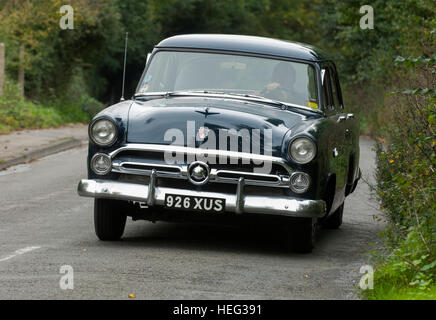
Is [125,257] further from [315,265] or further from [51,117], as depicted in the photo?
[51,117]

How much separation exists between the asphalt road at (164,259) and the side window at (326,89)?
4.44 feet

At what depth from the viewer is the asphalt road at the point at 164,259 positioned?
6.80 metres

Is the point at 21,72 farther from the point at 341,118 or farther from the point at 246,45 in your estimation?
the point at 341,118

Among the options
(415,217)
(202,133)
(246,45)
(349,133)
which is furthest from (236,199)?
(349,133)

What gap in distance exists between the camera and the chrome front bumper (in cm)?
813

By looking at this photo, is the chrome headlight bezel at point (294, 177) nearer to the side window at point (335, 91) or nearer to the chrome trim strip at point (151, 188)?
the chrome trim strip at point (151, 188)

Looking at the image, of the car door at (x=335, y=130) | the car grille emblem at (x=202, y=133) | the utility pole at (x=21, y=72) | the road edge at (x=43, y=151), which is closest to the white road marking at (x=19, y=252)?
the car grille emblem at (x=202, y=133)

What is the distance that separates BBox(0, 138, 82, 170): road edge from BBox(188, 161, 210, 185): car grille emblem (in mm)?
8500

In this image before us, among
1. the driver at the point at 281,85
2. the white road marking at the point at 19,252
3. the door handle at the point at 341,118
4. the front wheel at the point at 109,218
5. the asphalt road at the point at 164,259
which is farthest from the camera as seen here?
the door handle at the point at 341,118

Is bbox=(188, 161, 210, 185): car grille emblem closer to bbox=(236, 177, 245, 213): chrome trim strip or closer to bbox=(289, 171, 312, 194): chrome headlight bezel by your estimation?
bbox=(236, 177, 245, 213): chrome trim strip

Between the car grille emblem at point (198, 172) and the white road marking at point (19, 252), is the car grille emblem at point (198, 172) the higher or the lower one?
the higher one

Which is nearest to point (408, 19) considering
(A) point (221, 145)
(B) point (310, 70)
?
(B) point (310, 70)

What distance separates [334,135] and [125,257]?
2387 mm

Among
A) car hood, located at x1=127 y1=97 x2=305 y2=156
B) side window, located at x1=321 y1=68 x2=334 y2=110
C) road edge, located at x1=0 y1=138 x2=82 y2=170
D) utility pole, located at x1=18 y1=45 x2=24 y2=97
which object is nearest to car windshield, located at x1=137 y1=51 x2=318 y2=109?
side window, located at x1=321 y1=68 x2=334 y2=110
